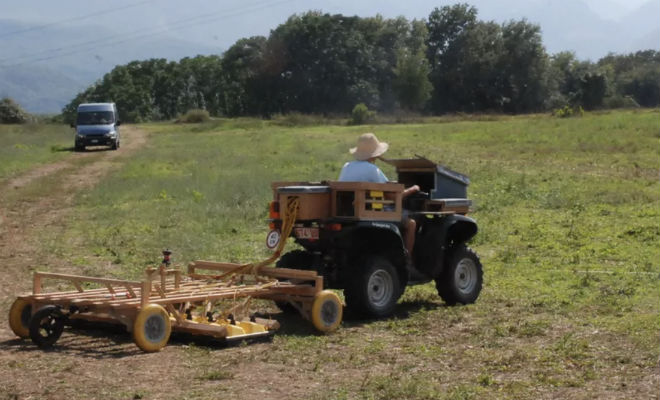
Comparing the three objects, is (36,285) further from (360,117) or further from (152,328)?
(360,117)

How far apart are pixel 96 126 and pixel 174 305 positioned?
37337 mm

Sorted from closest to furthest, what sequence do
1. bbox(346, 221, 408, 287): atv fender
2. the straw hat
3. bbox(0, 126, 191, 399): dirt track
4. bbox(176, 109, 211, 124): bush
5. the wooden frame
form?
bbox(0, 126, 191, 399): dirt track
the wooden frame
bbox(346, 221, 408, 287): atv fender
the straw hat
bbox(176, 109, 211, 124): bush

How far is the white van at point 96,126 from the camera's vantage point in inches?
1771

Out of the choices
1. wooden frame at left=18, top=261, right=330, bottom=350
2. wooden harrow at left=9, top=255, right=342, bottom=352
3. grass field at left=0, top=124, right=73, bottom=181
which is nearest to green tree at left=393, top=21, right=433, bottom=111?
grass field at left=0, top=124, right=73, bottom=181

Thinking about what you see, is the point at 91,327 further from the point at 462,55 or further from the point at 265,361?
the point at 462,55

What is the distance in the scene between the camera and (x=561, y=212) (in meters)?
22.0

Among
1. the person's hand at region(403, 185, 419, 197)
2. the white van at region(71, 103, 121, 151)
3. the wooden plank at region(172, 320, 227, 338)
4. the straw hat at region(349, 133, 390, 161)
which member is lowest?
the wooden plank at region(172, 320, 227, 338)

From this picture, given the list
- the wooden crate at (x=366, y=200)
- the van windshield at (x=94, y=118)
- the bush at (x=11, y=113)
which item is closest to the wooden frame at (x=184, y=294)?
the wooden crate at (x=366, y=200)

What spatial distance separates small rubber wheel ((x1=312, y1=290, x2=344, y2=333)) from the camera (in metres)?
9.90

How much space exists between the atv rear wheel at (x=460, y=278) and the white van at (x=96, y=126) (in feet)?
116

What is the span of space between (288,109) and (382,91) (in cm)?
980

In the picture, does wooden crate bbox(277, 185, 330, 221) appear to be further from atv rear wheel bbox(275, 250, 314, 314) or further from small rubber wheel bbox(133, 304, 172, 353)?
small rubber wheel bbox(133, 304, 172, 353)

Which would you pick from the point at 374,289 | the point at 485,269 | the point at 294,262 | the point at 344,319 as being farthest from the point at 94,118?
the point at 374,289

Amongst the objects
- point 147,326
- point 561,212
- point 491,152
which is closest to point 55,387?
point 147,326
